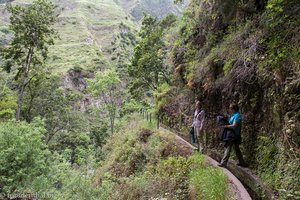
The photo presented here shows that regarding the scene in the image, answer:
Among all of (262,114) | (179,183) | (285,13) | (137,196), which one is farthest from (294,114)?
(137,196)

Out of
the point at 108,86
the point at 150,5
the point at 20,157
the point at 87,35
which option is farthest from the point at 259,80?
the point at 150,5

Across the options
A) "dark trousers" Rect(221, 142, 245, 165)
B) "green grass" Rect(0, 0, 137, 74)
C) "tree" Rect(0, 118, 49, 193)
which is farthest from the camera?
"green grass" Rect(0, 0, 137, 74)

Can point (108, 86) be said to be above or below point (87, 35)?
below

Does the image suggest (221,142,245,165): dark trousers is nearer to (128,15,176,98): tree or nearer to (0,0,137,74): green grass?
(128,15,176,98): tree

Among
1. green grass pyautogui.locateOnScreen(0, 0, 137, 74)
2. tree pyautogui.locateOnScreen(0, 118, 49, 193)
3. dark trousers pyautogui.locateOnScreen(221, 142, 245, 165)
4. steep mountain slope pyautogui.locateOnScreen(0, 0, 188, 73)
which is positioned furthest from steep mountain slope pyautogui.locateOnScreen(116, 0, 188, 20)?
dark trousers pyautogui.locateOnScreen(221, 142, 245, 165)

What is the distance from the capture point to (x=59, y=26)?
104 meters

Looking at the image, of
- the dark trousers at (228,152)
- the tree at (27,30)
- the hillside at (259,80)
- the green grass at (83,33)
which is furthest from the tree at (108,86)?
the dark trousers at (228,152)

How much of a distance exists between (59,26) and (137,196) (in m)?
103

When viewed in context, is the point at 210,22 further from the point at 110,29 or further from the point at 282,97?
the point at 110,29

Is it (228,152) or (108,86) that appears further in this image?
(108,86)

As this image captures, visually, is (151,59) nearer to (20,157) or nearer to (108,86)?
(20,157)

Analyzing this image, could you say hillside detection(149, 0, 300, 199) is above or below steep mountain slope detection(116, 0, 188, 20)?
below

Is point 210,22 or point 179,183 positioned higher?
point 210,22

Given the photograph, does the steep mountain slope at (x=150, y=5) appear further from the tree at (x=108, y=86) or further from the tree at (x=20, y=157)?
the tree at (x=20, y=157)
